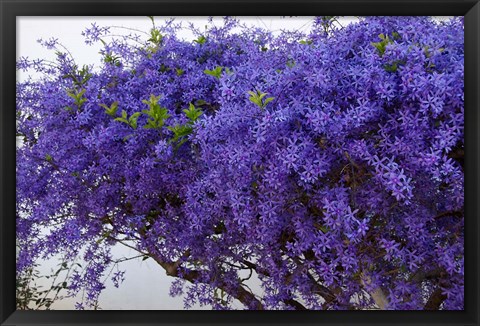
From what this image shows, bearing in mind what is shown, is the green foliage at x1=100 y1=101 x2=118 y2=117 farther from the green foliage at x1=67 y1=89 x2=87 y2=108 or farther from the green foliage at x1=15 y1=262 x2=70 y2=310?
the green foliage at x1=15 y1=262 x2=70 y2=310

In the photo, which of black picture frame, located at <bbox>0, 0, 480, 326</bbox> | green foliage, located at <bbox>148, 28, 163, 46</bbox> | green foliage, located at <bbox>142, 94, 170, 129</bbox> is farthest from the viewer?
green foliage, located at <bbox>148, 28, 163, 46</bbox>

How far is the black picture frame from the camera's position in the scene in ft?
7.39

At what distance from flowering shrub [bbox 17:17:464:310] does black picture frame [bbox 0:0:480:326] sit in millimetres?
53

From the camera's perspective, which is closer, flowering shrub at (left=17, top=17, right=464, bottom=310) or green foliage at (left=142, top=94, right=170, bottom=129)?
flowering shrub at (left=17, top=17, right=464, bottom=310)

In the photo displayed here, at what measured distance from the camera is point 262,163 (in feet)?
7.22

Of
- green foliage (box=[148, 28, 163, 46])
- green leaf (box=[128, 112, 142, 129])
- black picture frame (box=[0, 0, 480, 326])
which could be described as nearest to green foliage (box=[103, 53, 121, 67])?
green foliage (box=[148, 28, 163, 46])

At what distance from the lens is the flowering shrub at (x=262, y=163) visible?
2137mm

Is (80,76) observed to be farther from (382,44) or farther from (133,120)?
(382,44)

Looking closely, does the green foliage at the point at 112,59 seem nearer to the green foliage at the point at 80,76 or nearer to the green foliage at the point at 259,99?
the green foliage at the point at 80,76
